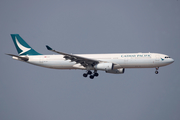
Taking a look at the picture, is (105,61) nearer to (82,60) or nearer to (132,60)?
(82,60)

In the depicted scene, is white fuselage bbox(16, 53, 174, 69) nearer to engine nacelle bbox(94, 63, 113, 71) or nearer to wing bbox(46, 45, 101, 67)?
wing bbox(46, 45, 101, 67)

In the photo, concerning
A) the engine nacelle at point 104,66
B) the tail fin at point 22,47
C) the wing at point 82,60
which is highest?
the tail fin at point 22,47

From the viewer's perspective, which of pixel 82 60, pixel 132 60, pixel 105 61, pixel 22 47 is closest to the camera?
pixel 132 60

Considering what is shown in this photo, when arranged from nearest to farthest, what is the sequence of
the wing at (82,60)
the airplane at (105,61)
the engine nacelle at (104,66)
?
the wing at (82,60), the engine nacelle at (104,66), the airplane at (105,61)

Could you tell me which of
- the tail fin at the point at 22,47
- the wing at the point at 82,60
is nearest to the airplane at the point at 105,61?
the wing at the point at 82,60

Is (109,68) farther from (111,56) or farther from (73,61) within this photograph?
(73,61)

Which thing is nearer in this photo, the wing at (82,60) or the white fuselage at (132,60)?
the wing at (82,60)

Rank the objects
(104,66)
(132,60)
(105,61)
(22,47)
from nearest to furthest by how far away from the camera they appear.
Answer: (104,66)
(132,60)
(105,61)
(22,47)

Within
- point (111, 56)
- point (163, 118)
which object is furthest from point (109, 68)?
point (163, 118)

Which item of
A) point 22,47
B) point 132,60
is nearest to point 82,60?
point 132,60

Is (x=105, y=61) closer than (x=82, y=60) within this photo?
No

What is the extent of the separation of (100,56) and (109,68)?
14.1 feet

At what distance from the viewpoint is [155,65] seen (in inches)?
2411

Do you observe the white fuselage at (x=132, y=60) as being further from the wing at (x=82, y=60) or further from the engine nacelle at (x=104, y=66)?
the engine nacelle at (x=104, y=66)
